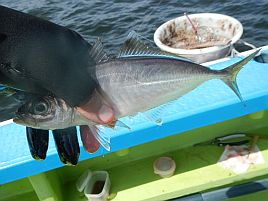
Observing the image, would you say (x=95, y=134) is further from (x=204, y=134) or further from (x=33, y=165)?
(x=204, y=134)

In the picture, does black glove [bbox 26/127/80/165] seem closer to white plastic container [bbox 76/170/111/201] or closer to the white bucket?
white plastic container [bbox 76/170/111/201]

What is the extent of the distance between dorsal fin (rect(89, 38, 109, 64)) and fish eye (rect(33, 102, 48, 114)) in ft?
1.02

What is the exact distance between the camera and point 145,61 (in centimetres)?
191

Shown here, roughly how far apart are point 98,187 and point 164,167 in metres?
0.72

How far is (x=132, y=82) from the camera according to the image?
1876mm

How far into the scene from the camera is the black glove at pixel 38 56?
4.60 feet

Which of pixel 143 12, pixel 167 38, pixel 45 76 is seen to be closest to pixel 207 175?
pixel 45 76

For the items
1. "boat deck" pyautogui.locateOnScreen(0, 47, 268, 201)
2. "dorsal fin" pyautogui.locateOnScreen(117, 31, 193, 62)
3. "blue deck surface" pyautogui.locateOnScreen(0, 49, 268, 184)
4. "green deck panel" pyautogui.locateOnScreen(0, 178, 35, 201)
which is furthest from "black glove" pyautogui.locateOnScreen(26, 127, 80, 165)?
"green deck panel" pyautogui.locateOnScreen(0, 178, 35, 201)

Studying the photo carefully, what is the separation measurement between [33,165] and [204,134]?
1843mm

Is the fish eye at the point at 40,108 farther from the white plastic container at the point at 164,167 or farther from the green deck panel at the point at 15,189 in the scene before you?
the green deck panel at the point at 15,189

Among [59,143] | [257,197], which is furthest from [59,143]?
[257,197]

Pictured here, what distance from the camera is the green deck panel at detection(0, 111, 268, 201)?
3.60 meters

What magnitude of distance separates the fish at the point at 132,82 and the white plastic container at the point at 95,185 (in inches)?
75.4

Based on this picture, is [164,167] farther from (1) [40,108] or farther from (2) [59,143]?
(1) [40,108]
